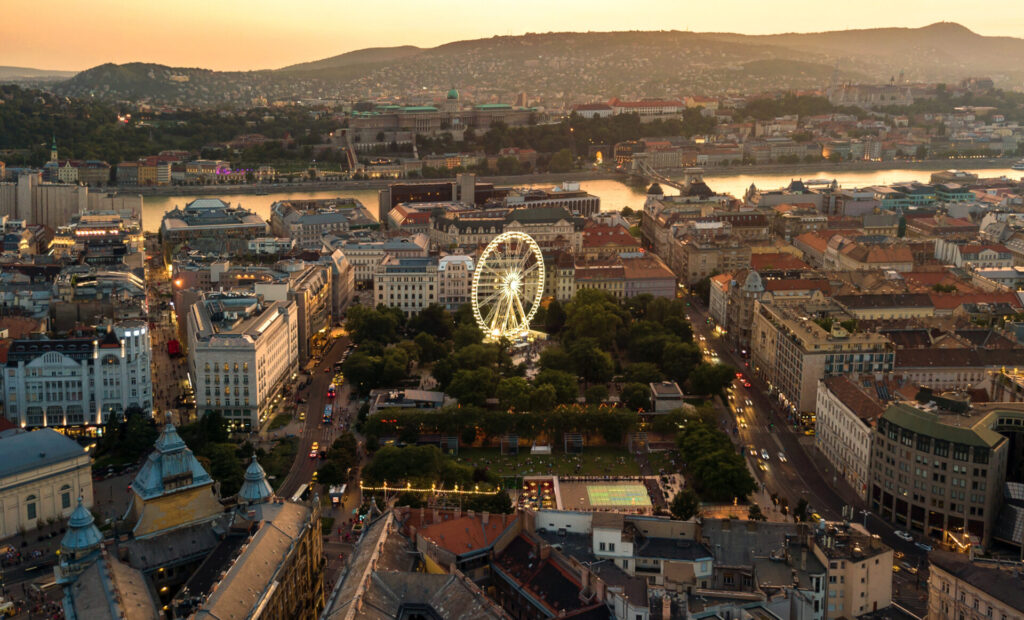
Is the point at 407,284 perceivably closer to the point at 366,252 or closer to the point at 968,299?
the point at 366,252

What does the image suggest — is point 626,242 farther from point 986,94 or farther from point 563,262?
point 986,94

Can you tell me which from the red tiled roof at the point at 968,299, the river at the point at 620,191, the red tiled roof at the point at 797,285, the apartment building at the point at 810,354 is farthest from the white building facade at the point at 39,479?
the river at the point at 620,191

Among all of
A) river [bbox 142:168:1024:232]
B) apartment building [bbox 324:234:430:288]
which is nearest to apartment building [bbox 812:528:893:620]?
apartment building [bbox 324:234:430:288]

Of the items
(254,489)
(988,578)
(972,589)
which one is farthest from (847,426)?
(254,489)

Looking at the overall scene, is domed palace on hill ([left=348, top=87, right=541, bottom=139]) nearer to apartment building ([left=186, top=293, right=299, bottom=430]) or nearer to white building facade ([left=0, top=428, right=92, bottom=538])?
apartment building ([left=186, top=293, right=299, bottom=430])

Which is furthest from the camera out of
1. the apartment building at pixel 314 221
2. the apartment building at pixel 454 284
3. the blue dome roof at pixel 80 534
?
the apartment building at pixel 314 221

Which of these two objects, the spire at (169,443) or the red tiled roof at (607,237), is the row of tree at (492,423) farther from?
the red tiled roof at (607,237)
